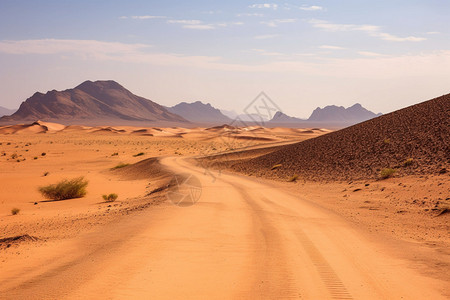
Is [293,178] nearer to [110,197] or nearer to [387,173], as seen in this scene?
[387,173]

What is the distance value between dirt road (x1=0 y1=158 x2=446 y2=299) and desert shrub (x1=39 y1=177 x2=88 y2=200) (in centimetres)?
1140

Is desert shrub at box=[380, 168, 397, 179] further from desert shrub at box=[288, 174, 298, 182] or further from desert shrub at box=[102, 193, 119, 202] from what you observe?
desert shrub at box=[102, 193, 119, 202]

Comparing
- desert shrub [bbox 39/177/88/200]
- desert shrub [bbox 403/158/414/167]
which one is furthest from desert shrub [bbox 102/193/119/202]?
desert shrub [bbox 403/158/414/167]

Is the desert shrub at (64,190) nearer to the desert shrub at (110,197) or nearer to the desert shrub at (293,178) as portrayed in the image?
the desert shrub at (110,197)

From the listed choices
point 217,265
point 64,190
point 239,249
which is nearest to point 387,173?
point 239,249

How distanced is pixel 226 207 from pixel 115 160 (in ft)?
118

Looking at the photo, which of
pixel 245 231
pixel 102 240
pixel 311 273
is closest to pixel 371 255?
pixel 311 273

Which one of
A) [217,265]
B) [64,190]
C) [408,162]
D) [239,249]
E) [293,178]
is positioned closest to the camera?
[217,265]

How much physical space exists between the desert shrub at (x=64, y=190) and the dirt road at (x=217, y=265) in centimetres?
1140

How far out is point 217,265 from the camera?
8555 millimetres

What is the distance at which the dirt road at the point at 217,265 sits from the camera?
23.3 feet

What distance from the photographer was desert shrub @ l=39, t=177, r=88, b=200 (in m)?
22.9

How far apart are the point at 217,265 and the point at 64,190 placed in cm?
1690

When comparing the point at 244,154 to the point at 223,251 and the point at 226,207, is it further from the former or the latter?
the point at 223,251
